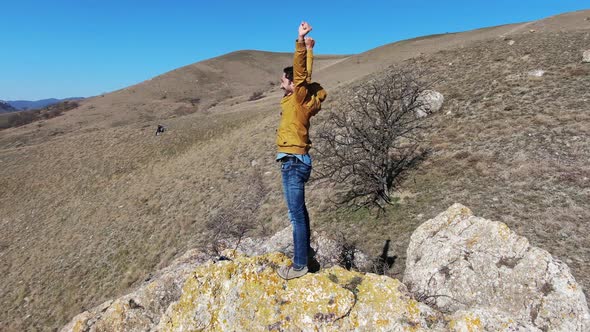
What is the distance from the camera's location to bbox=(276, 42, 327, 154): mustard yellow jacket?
201 inches

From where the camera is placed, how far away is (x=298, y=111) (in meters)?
5.30

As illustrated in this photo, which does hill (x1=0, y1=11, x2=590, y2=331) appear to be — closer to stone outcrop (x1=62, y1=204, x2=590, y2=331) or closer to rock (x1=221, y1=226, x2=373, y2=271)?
rock (x1=221, y1=226, x2=373, y2=271)

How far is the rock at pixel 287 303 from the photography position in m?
4.64

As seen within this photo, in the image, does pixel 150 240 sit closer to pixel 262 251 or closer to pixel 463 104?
pixel 262 251

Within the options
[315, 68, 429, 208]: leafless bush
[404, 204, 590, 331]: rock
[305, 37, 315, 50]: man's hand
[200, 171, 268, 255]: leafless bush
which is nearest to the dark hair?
[305, 37, 315, 50]: man's hand

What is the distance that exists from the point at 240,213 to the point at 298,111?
46.3 ft

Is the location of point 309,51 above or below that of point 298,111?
above

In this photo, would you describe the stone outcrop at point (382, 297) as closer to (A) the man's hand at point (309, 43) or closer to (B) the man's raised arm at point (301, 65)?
(B) the man's raised arm at point (301, 65)

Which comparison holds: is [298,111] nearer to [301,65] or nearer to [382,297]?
[301,65]

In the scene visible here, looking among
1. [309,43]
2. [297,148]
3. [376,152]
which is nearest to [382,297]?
[297,148]

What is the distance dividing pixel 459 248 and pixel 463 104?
16.8 m

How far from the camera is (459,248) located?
21.7 feet

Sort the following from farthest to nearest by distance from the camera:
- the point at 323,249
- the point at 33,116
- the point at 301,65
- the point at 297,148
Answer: the point at 33,116 → the point at 323,249 → the point at 297,148 → the point at 301,65

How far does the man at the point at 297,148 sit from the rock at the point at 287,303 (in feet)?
1.12
